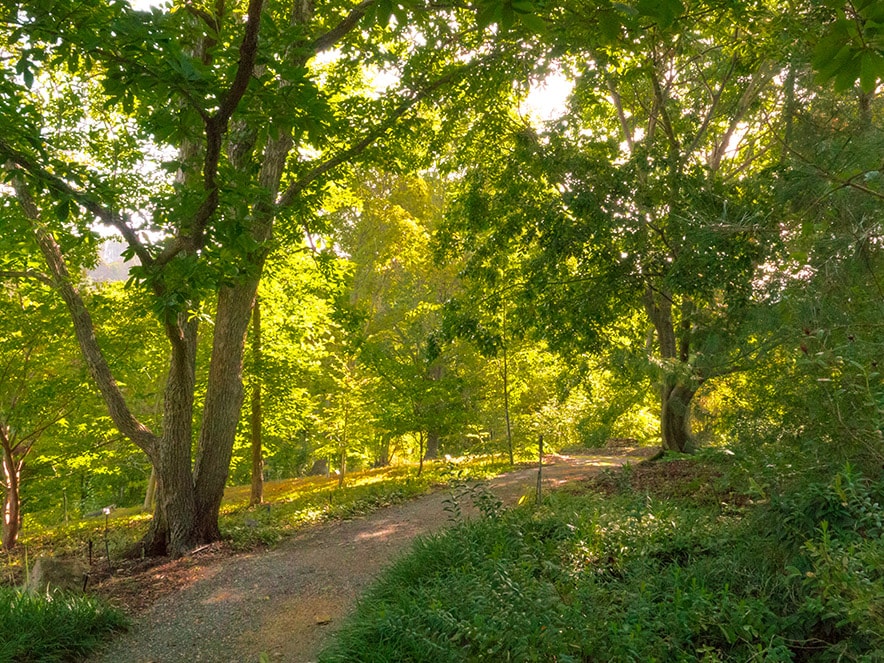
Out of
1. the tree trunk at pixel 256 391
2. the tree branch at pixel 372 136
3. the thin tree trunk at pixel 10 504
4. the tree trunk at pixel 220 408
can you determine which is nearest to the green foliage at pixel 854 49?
the tree branch at pixel 372 136

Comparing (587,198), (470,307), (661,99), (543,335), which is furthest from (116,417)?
(661,99)

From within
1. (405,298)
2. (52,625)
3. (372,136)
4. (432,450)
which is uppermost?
(372,136)

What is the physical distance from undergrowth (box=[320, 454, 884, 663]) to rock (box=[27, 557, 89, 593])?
3.46 m

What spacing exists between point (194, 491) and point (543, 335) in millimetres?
5500

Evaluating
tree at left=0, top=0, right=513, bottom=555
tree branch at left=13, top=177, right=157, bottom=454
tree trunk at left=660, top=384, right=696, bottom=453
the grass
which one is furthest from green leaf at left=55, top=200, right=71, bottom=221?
tree trunk at left=660, top=384, right=696, bottom=453

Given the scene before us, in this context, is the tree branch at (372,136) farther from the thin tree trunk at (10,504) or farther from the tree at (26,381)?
the thin tree trunk at (10,504)

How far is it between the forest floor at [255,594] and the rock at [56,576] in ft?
1.20

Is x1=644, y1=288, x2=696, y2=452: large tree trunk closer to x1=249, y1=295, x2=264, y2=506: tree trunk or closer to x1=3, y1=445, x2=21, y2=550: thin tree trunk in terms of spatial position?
x1=249, y1=295, x2=264, y2=506: tree trunk

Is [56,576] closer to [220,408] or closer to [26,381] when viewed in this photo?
[220,408]

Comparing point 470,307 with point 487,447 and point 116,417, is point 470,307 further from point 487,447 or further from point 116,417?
point 487,447

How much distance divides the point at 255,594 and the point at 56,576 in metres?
2.08

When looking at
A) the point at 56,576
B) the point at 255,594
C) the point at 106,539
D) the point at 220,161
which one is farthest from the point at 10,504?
the point at 220,161

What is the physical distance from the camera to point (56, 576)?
5.59 m

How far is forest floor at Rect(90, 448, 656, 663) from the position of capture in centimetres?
464
